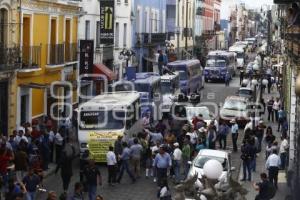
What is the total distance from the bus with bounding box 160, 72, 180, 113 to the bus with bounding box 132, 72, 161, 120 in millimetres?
666

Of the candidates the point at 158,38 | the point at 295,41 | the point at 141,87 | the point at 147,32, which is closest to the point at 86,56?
the point at 141,87

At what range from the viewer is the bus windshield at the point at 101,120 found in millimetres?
26750

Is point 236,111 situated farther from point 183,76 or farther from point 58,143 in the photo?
point 58,143

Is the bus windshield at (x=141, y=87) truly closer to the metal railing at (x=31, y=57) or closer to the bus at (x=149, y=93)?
the bus at (x=149, y=93)

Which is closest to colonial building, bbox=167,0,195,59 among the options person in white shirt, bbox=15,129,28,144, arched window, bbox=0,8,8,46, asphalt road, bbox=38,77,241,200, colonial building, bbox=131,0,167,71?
colonial building, bbox=131,0,167,71

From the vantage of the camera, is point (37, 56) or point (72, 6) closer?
point (37, 56)

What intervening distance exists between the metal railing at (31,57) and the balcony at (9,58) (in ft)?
2.89

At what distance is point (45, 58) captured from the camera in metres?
32.5

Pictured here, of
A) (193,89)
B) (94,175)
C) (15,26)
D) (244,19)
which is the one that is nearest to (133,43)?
(193,89)

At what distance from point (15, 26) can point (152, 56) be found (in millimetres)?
32252

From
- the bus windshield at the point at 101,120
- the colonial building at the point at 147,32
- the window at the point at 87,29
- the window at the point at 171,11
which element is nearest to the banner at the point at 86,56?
the window at the point at 87,29

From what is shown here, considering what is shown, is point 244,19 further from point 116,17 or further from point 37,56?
point 37,56

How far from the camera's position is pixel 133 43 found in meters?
54.0

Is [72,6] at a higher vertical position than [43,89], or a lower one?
higher
